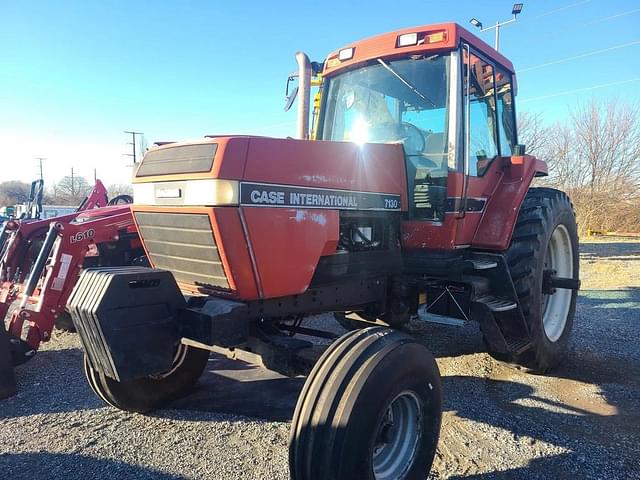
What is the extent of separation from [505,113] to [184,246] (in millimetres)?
3329

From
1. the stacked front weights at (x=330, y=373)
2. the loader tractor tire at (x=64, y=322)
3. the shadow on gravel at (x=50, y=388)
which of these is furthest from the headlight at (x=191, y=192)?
the loader tractor tire at (x=64, y=322)

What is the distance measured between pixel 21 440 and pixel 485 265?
11.3 feet

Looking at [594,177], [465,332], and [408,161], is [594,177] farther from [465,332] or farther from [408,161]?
[408,161]

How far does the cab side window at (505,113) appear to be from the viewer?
13.8ft

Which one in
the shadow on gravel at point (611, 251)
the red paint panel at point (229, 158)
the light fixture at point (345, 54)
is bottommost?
the shadow on gravel at point (611, 251)

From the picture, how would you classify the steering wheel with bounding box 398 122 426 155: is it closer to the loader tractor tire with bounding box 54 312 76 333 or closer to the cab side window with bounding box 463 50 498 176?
the cab side window with bounding box 463 50 498 176

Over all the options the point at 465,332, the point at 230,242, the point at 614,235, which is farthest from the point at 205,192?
the point at 614,235

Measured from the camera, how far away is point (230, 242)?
2355mm

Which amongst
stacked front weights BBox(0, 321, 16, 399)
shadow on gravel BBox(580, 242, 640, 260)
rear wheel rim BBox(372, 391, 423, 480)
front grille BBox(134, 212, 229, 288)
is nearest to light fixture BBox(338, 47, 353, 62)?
front grille BBox(134, 212, 229, 288)

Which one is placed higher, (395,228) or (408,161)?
(408,161)

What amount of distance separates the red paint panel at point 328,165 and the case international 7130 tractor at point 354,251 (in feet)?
0.04

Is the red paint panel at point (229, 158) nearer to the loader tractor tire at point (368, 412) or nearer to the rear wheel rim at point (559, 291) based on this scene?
the loader tractor tire at point (368, 412)

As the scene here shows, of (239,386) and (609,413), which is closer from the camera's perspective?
(609,413)

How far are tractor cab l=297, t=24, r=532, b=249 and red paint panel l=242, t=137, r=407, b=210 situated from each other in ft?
0.91
